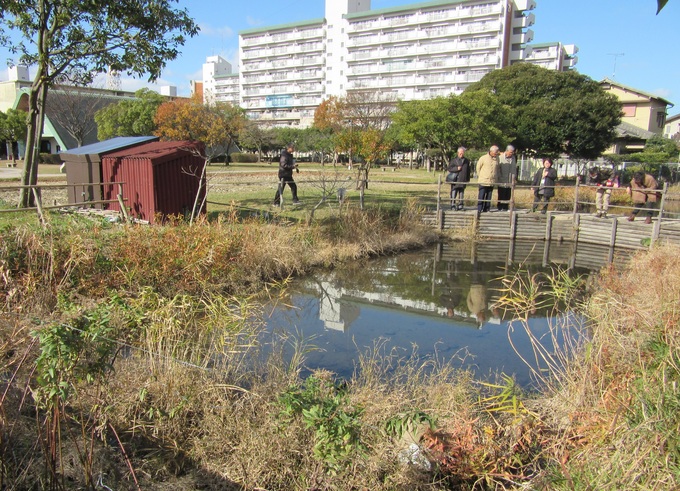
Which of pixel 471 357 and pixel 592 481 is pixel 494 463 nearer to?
pixel 592 481

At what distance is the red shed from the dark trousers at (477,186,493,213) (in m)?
6.89

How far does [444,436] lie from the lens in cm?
378

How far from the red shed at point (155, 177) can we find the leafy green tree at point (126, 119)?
33833mm

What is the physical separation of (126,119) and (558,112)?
31.1 meters

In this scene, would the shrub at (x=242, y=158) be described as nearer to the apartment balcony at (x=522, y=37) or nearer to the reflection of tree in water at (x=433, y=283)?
the apartment balcony at (x=522, y=37)

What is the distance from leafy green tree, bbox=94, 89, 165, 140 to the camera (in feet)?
141

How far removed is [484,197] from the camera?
14.4m

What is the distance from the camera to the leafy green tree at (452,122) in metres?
23.5

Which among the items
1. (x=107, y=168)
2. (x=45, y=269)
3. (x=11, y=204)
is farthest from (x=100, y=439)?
(x=11, y=204)

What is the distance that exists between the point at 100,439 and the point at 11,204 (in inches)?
482

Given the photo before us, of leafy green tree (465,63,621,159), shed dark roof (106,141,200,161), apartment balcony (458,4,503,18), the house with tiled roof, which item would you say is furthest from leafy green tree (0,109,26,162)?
apartment balcony (458,4,503,18)

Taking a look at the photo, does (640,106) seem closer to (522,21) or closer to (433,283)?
(522,21)

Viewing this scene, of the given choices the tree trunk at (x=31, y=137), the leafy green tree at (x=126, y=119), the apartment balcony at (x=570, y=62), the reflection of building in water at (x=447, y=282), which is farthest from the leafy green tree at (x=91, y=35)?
the apartment balcony at (x=570, y=62)

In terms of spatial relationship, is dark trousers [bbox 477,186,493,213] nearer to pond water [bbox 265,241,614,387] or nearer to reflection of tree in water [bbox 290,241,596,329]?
reflection of tree in water [bbox 290,241,596,329]
